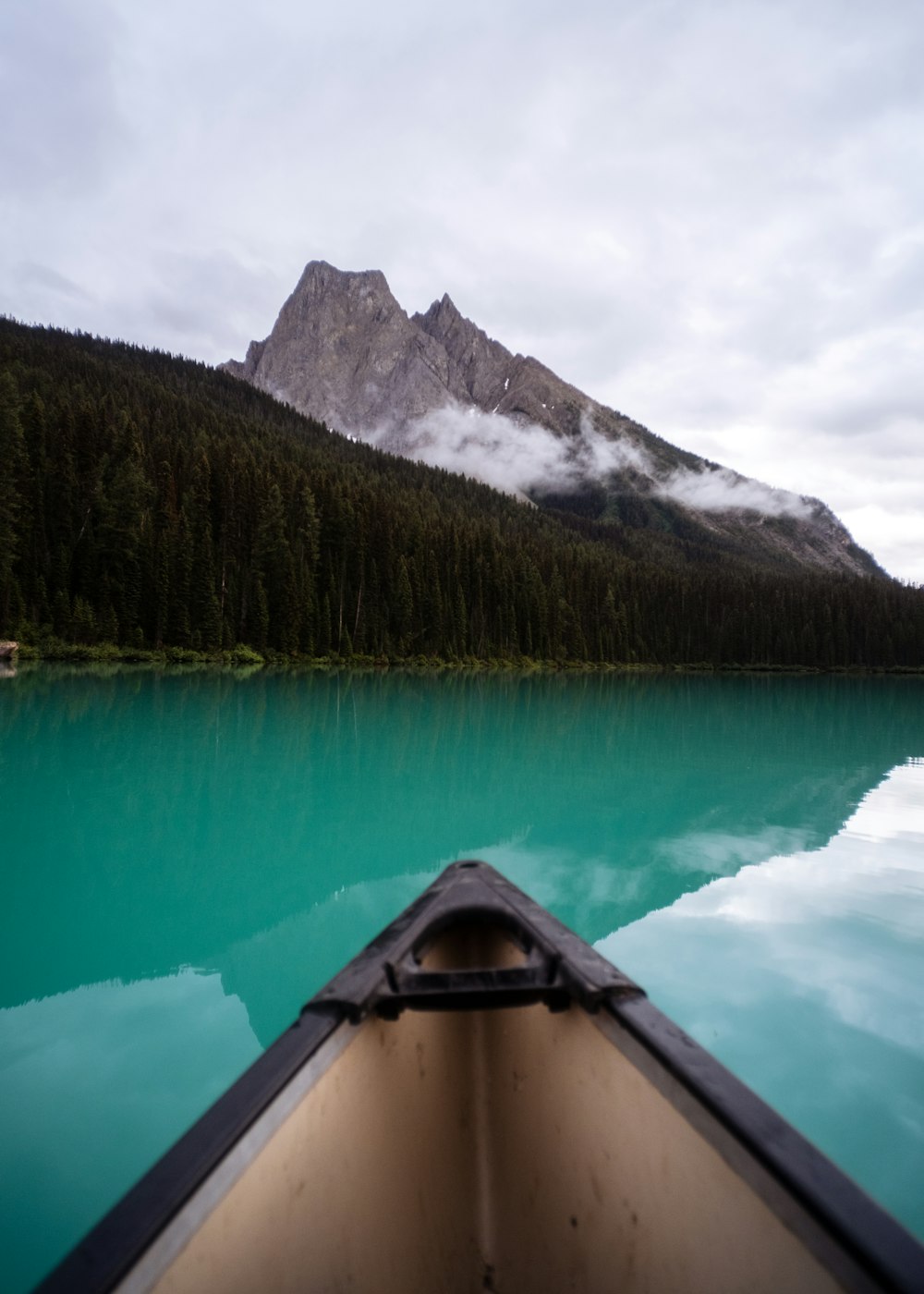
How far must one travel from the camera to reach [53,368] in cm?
→ 9138

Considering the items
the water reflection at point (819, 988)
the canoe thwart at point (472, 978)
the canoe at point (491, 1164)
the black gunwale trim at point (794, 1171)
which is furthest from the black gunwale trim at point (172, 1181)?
the water reflection at point (819, 988)

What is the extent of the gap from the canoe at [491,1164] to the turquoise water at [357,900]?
1.72 m

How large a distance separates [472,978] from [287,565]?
199 ft

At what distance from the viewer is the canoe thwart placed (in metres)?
2.66

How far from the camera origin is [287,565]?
61.0 meters

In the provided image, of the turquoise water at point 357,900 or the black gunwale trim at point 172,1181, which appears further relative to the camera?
the turquoise water at point 357,900

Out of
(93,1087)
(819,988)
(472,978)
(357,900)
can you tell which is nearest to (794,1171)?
→ (472,978)

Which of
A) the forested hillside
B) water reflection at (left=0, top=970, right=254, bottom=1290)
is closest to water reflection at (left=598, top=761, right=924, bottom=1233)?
water reflection at (left=0, top=970, right=254, bottom=1290)

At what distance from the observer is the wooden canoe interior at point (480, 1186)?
186 centimetres

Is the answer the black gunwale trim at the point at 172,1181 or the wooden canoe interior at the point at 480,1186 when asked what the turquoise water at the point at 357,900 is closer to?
the wooden canoe interior at the point at 480,1186

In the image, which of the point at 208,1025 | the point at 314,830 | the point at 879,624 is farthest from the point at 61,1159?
the point at 879,624

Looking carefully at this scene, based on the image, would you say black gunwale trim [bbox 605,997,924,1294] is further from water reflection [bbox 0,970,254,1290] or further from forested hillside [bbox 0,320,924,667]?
forested hillside [bbox 0,320,924,667]

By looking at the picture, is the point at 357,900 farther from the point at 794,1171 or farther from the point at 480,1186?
the point at 794,1171

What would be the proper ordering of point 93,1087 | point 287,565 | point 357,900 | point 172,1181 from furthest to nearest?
1. point 287,565
2. point 357,900
3. point 93,1087
4. point 172,1181
